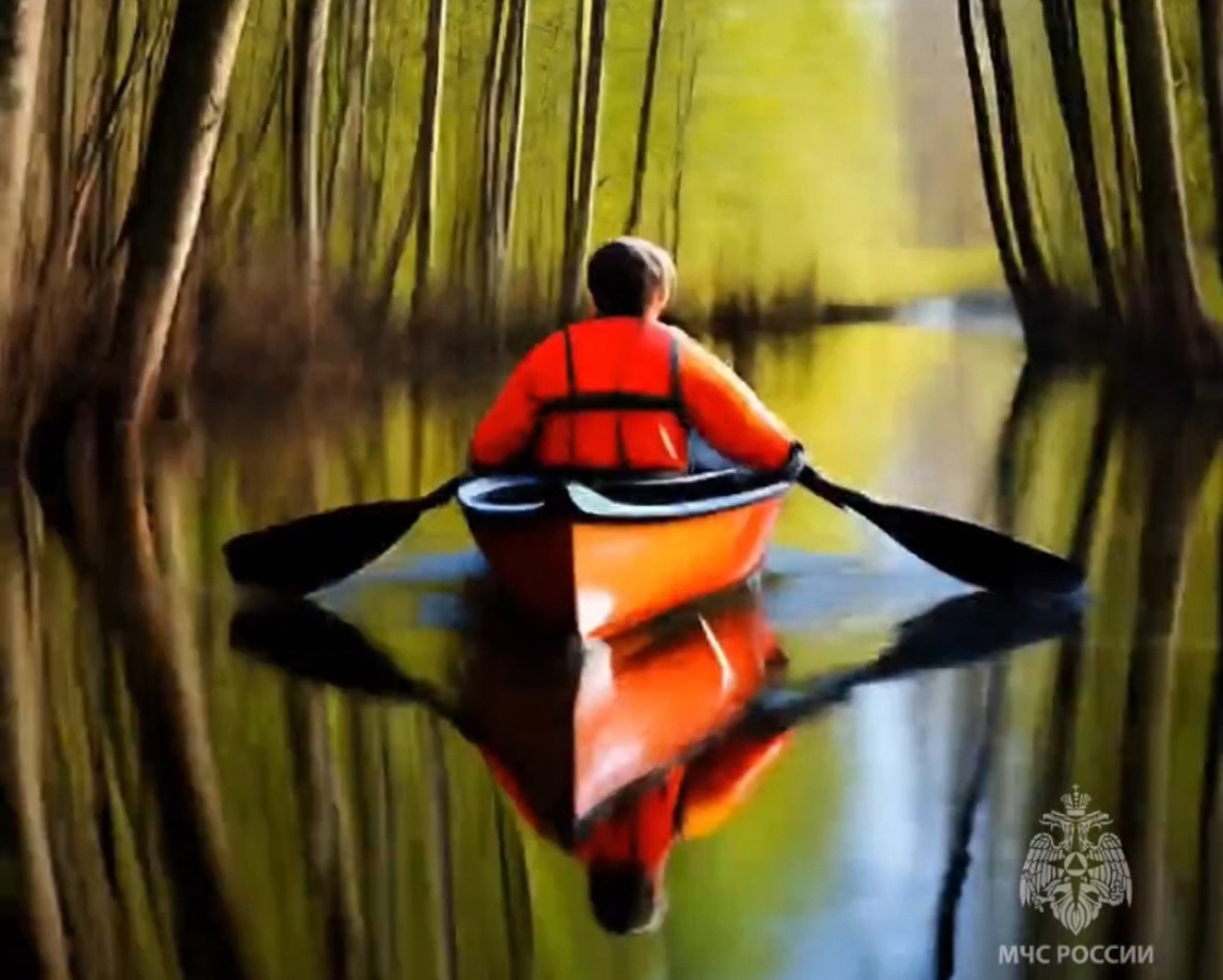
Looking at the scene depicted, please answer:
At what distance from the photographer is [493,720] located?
121 cm

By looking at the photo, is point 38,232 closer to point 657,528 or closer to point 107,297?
point 107,297

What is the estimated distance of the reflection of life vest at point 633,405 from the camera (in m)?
1.27

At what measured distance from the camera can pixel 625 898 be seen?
112 centimetres

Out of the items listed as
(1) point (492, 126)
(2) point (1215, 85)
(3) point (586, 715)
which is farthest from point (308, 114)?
(2) point (1215, 85)

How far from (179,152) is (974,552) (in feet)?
2.54

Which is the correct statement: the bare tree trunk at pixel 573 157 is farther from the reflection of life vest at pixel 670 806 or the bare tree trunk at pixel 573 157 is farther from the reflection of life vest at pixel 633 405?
the reflection of life vest at pixel 670 806

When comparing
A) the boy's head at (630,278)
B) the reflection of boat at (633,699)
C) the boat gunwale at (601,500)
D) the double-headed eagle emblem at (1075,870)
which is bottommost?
the double-headed eagle emblem at (1075,870)

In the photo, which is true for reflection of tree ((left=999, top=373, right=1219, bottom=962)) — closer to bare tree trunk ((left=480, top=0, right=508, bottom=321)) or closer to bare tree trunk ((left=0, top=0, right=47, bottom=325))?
bare tree trunk ((left=480, top=0, right=508, bottom=321))

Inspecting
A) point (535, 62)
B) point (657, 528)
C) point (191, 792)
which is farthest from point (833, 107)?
point (191, 792)

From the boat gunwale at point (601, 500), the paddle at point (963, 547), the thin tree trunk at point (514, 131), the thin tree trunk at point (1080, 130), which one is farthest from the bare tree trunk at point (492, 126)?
the thin tree trunk at point (1080, 130)

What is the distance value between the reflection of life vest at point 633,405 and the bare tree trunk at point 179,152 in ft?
1.13

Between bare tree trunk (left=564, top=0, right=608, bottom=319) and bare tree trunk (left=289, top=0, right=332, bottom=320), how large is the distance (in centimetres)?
23

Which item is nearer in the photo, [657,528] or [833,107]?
[657,528]

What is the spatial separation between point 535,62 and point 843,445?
431 millimetres
